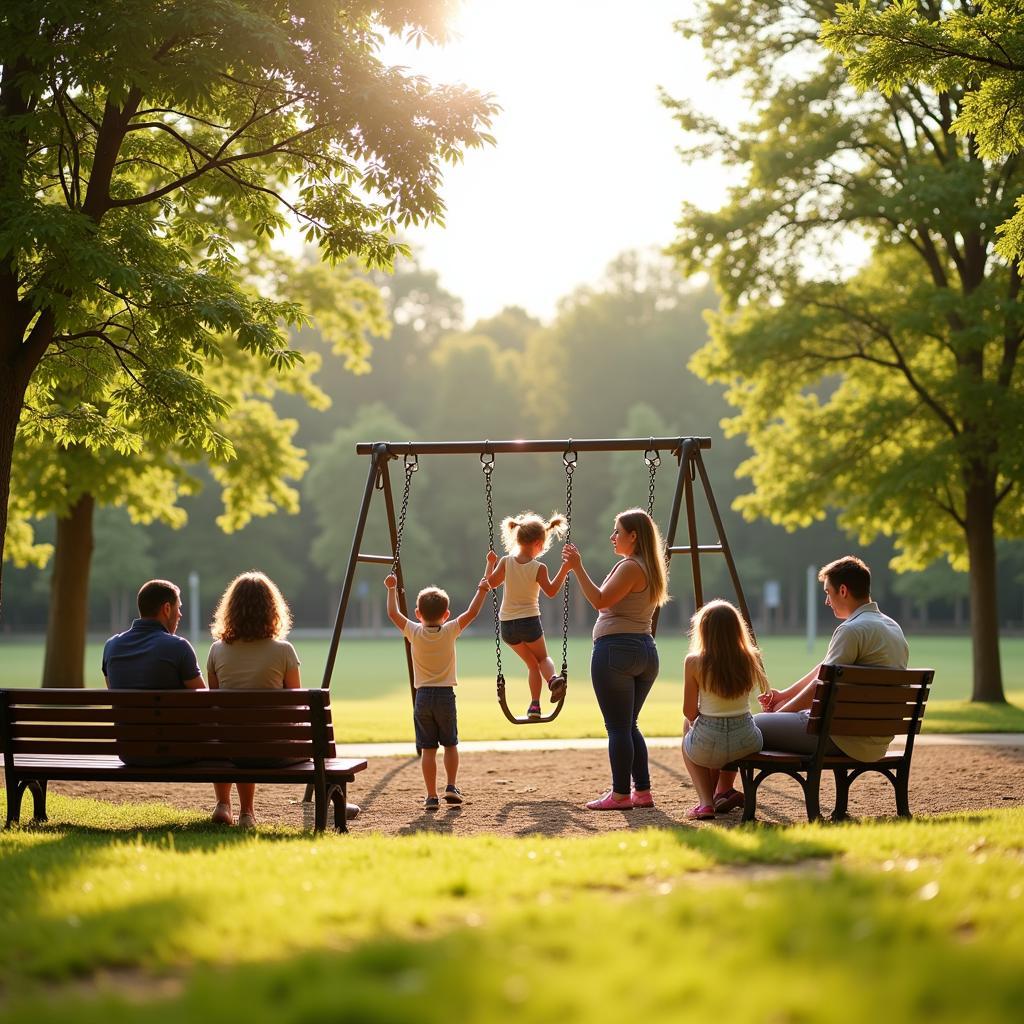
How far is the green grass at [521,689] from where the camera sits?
17.3m

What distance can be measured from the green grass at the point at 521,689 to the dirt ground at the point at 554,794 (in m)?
3.51

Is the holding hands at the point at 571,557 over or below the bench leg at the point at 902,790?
over

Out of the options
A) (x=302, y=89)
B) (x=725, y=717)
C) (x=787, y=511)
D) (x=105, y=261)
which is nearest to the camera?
(x=725, y=717)

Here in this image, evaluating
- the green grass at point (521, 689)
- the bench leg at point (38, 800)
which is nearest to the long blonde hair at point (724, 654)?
the bench leg at point (38, 800)

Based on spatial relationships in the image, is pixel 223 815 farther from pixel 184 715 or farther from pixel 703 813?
pixel 703 813

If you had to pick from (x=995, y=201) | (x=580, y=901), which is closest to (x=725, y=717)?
(x=580, y=901)

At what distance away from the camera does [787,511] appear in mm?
23078

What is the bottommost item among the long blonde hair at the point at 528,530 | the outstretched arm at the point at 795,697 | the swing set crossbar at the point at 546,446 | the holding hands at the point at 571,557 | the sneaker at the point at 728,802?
the sneaker at the point at 728,802

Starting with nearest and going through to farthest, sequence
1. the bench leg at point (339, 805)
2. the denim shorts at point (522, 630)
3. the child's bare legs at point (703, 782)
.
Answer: the bench leg at point (339, 805) < the child's bare legs at point (703, 782) < the denim shorts at point (522, 630)

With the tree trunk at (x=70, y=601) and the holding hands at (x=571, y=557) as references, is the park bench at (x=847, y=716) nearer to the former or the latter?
the holding hands at (x=571, y=557)

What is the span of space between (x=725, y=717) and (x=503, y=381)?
72016 mm

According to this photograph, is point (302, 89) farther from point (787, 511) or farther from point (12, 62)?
point (787, 511)

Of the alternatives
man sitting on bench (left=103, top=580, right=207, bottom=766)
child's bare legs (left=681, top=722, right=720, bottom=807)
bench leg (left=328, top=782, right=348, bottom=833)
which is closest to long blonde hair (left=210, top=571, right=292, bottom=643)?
man sitting on bench (left=103, top=580, right=207, bottom=766)

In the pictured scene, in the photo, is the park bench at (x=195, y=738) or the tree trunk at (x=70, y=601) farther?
the tree trunk at (x=70, y=601)
